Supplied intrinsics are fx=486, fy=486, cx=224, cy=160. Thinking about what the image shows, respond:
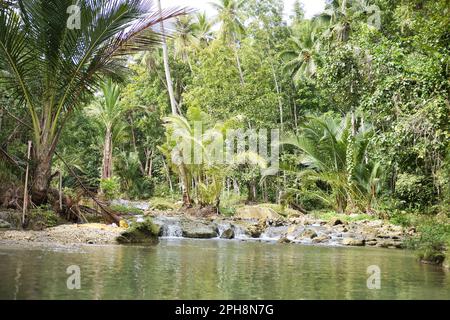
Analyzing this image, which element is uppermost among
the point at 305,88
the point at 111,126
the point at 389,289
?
the point at 305,88

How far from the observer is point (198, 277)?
571 cm

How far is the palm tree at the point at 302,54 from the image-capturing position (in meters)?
27.4

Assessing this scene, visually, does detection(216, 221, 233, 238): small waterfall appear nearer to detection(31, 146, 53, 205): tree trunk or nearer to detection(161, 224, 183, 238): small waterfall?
detection(161, 224, 183, 238): small waterfall

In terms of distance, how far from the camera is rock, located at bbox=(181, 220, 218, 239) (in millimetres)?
14117

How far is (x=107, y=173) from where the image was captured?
Answer: 2778 centimetres

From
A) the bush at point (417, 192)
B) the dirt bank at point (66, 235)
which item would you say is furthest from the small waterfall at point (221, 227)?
the bush at point (417, 192)

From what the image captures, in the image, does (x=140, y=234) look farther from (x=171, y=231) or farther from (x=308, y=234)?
(x=308, y=234)

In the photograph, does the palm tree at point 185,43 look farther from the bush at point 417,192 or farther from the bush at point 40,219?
the bush at point 40,219

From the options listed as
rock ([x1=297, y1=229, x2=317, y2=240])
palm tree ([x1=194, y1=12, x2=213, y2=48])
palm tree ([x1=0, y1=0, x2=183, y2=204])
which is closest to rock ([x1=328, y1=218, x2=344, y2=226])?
rock ([x1=297, y1=229, x2=317, y2=240])

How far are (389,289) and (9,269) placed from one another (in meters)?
4.27

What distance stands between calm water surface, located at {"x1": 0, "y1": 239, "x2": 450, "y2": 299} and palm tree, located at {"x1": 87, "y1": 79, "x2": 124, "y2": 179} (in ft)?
65.3

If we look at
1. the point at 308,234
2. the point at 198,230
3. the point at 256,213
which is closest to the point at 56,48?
the point at 198,230

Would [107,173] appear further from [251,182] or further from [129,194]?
[251,182]
